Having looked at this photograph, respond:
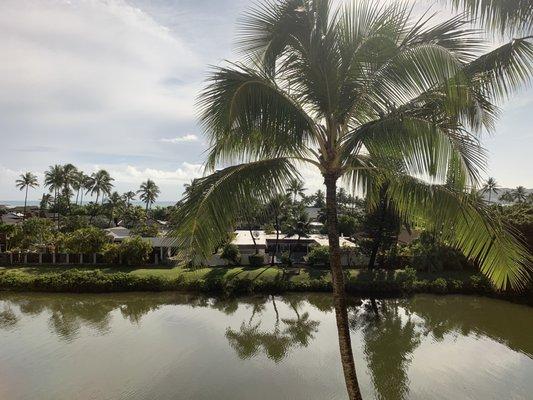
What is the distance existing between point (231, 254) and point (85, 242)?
12220 mm

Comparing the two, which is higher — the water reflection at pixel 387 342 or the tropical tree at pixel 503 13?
the tropical tree at pixel 503 13

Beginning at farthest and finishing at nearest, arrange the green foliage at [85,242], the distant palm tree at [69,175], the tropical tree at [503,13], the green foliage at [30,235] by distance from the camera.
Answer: the distant palm tree at [69,175], the green foliage at [30,235], the green foliage at [85,242], the tropical tree at [503,13]

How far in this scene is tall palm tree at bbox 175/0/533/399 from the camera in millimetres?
5098

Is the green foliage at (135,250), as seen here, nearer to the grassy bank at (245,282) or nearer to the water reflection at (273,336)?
the grassy bank at (245,282)

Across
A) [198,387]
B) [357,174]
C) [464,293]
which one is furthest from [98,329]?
[464,293]

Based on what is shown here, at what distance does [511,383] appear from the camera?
13.5 meters

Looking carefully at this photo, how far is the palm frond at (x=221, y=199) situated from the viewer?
5867 millimetres

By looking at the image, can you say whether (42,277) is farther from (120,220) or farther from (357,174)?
(120,220)

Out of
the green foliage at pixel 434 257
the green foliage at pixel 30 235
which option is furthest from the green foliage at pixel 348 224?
the green foliage at pixel 30 235

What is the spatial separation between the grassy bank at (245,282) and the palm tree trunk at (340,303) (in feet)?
68.0

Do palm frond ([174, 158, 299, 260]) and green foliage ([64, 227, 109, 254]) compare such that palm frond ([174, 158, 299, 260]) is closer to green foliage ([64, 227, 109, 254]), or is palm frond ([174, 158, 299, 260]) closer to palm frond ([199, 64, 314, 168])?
palm frond ([199, 64, 314, 168])

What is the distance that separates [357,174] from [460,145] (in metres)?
2.09

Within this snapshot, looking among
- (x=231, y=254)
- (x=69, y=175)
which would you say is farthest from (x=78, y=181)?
(x=231, y=254)

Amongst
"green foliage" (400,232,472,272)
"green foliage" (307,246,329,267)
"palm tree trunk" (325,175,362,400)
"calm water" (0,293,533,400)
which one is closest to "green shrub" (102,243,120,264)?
"calm water" (0,293,533,400)
